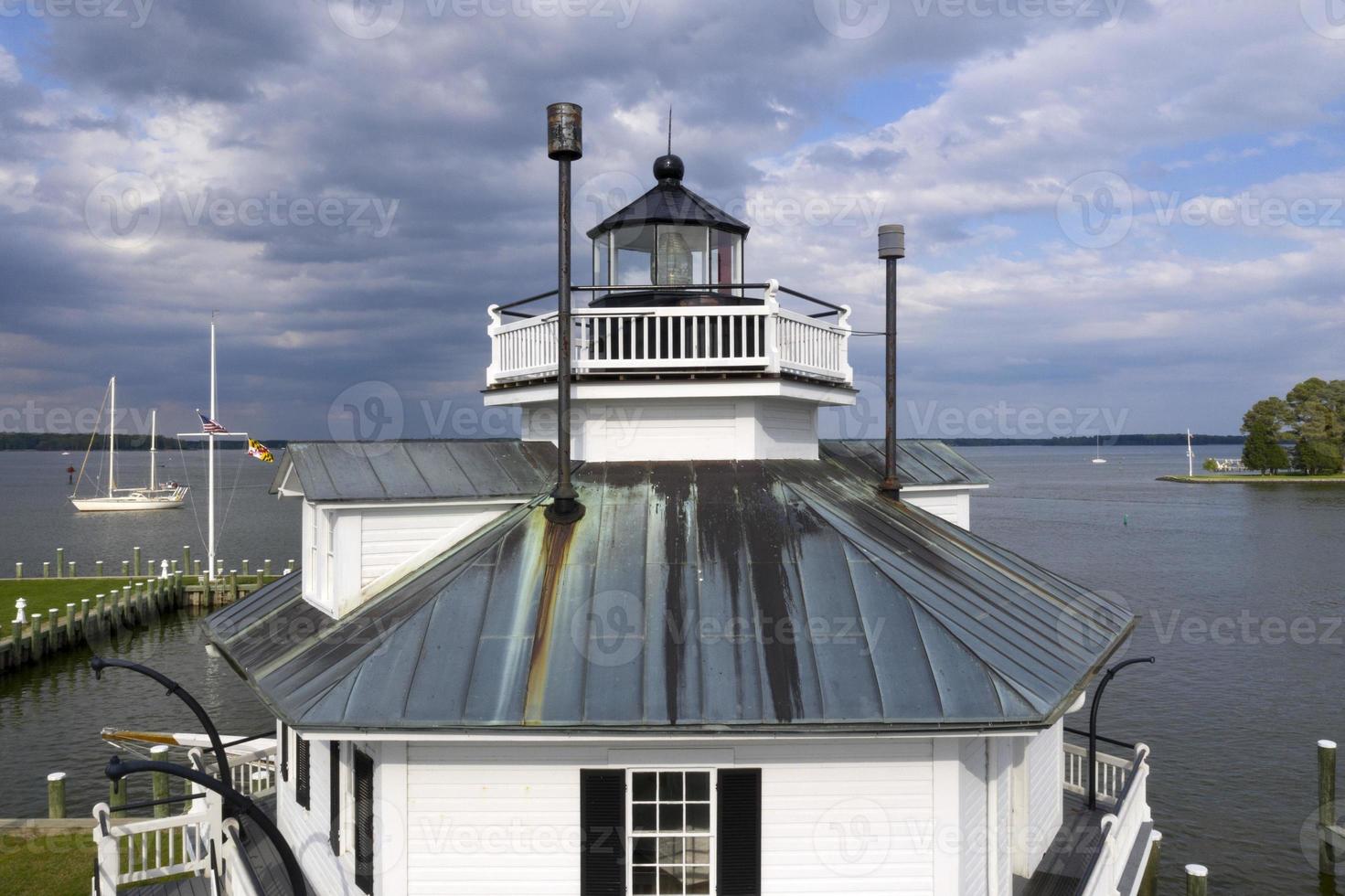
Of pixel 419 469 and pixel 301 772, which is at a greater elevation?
pixel 419 469

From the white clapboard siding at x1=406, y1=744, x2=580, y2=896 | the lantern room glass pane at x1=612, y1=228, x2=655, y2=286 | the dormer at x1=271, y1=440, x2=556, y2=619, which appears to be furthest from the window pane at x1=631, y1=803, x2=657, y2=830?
the lantern room glass pane at x1=612, y1=228, x2=655, y2=286

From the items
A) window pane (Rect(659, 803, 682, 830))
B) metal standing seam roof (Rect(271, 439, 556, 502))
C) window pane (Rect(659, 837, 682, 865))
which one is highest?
metal standing seam roof (Rect(271, 439, 556, 502))

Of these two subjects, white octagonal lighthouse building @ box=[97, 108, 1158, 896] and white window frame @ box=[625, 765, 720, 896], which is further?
white window frame @ box=[625, 765, 720, 896]

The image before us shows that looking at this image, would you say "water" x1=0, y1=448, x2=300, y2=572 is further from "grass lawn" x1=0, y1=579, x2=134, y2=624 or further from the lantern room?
the lantern room

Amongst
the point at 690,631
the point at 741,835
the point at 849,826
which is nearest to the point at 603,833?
the point at 741,835

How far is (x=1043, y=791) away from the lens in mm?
12633

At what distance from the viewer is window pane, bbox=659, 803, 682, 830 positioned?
920cm

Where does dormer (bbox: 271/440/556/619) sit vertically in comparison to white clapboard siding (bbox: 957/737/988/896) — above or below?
above

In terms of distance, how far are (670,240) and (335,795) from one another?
856 cm

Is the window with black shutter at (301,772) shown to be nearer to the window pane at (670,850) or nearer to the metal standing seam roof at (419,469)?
the metal standing seam roof at (419,469)

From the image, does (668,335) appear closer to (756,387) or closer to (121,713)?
(756,387)

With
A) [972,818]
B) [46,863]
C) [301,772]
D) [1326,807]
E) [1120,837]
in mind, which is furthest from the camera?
[1326,807]

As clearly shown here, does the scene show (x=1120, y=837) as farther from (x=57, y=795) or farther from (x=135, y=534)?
(x=135, y=534)

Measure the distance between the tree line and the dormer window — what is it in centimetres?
14904
